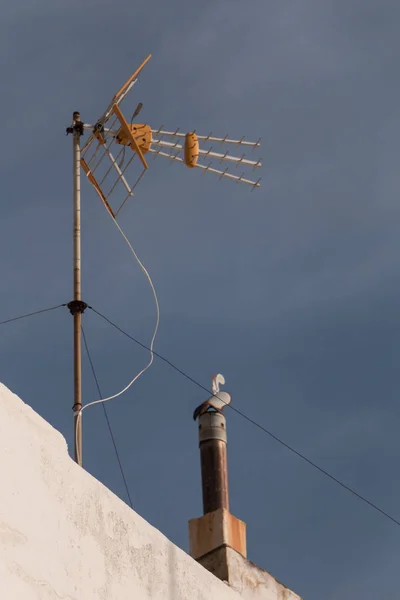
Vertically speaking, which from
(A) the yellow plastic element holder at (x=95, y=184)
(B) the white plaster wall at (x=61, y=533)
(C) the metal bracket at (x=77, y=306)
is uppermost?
(A) the yellow plastic element holder at (x=95, y=184)

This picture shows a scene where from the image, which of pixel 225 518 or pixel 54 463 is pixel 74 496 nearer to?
pixel 54 463

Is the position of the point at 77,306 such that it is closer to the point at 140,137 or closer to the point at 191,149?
the point at 140,137

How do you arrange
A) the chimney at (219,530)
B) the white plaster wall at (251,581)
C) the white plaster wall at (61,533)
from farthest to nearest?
the chimney at (219,530) < the white plaster wall at (251,581) < the white plaster wall at (61,533)

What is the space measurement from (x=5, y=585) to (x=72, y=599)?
2.01 feet

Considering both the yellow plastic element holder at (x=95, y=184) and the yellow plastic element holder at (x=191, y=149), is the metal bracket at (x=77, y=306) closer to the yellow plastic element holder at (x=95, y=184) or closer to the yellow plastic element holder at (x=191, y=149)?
the yellow plastic element holder at (x=95, y=184)

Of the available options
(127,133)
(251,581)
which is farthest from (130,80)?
(251,581)

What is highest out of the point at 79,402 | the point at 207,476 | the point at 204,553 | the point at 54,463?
the point at 79,402

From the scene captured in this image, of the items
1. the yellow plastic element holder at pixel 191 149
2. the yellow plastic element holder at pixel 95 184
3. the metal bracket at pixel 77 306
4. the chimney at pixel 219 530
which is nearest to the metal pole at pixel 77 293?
the metal bracket at pixel 77 306

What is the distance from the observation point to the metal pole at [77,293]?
386 inches

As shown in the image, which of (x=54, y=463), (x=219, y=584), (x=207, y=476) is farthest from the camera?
(x=207, y=476)

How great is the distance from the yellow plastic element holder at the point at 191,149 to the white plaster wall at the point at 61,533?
6.01m

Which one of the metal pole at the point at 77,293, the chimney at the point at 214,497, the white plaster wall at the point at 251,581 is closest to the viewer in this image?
the white plaster wall at the point at 251,581

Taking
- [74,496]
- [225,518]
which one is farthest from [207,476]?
[74,496]

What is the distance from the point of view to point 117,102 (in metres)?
11.9
